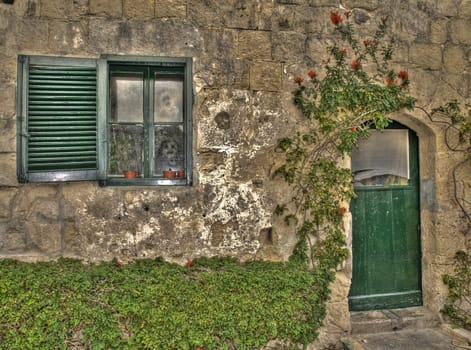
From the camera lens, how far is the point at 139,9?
3326 mm

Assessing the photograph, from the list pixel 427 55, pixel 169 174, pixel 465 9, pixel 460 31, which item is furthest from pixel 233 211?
pixel 465 9

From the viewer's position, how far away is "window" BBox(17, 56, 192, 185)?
3123 mm

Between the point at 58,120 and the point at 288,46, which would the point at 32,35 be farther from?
the point at 288,46

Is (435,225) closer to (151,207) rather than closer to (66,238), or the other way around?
(151,207)

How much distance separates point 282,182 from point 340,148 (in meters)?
0.60

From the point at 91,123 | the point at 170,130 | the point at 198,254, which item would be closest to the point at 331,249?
the point at 198,254

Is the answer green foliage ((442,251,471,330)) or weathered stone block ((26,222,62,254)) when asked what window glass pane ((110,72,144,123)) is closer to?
weathered stone block ((26,222,62,254))

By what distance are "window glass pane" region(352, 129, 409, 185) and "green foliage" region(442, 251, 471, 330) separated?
96 cm

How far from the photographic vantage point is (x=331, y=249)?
3.55m

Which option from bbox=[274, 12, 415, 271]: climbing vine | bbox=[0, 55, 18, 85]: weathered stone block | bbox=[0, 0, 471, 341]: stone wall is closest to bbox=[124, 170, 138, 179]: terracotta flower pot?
bbox=[0, 0, 471, 341]: stone wall

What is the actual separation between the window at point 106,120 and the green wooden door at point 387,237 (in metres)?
1.90

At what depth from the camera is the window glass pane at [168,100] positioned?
3.50m

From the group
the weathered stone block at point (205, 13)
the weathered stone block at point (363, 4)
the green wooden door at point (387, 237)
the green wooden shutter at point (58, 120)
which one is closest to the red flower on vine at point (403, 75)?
the green wooden door at point (387, 237)

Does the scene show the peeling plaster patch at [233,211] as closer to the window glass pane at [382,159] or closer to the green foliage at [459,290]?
the window glass pane at [382,159]
